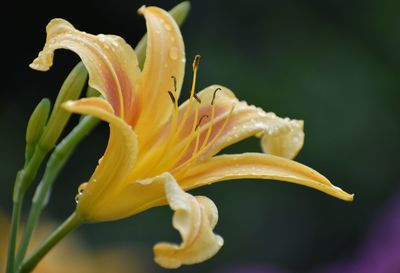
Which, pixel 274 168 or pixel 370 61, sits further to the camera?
pixel 370 61

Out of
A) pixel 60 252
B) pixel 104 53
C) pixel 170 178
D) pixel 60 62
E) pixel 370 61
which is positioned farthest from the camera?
pixel 60 62

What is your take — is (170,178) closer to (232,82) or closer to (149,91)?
(149,91)

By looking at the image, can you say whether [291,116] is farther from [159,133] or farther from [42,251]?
[42,251]

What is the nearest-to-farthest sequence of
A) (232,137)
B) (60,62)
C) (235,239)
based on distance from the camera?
(232,137) → (235,239) → (60,62)

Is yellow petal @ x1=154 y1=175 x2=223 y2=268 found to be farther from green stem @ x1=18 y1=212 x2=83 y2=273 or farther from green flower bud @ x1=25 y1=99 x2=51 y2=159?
green flower bud @ x1=25 y1=99 x2=51 y2=159

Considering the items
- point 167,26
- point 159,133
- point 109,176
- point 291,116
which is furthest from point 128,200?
point 291,116

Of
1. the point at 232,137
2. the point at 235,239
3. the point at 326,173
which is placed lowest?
the point at 235,239

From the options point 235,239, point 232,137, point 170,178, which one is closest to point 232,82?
point 235,239

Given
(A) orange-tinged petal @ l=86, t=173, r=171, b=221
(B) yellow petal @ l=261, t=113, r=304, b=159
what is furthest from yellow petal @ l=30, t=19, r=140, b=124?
(B) yellow petal @ l=261, t=113, r=304, b=159
